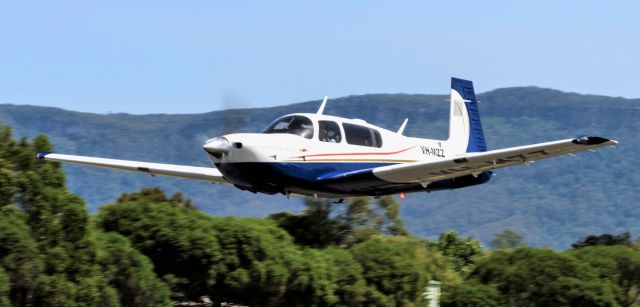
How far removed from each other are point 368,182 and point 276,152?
7.80 feet

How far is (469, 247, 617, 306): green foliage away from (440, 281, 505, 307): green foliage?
92cm

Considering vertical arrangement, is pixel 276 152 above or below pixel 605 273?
above

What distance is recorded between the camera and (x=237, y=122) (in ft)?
71.7

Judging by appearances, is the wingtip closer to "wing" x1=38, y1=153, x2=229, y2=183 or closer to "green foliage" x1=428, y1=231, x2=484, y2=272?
"wing" x1=38, y1=153, x2=229, y2=183

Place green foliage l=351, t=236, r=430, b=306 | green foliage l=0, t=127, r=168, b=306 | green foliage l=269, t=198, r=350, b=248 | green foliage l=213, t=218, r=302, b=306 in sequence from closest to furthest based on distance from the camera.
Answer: green foliage l=0, t=127, r=168, b=306, green foliage l=213, t=218, r=302, b=306, green foliage l=351, t=236, r=430, b=306, green foliage l=269, t=198, r=350, b=248

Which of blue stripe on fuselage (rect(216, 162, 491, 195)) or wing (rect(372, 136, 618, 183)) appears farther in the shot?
blue stripe on fuselage (rect(216, 162, 491, 195))

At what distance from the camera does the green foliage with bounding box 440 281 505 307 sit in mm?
39094

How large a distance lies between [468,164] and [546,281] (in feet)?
66.3

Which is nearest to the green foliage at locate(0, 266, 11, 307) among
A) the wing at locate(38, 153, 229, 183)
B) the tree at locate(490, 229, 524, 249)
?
the wing at locate(38, 153, 229, 183)

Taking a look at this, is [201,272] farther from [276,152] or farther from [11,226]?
Result: [276,152]

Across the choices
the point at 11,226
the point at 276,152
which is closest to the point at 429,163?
the point at 276,152

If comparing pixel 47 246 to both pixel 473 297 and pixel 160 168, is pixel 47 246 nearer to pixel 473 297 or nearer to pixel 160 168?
pixel 160 168

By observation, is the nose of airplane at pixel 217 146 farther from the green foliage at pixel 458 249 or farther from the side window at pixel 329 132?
the green foliage at pixel 458 249

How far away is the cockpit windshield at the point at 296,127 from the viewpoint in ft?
70.4
